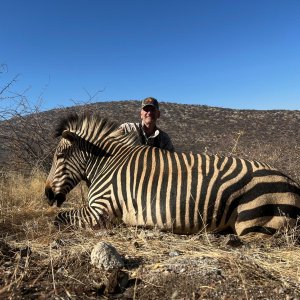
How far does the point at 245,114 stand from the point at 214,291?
24536 mm

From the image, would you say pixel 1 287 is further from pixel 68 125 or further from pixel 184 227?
pixel 68 125

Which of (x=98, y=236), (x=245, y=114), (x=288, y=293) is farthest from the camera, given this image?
(x=245, y=114)

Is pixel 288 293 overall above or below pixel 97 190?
below

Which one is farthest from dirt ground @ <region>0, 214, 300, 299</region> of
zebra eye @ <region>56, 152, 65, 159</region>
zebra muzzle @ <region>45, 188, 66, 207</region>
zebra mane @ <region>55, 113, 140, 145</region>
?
zebra mane @ <region>55, 113, 140, 145</region>

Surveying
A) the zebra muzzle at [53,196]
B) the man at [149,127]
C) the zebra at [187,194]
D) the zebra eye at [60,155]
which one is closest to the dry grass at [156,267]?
the zebra at [187,194]

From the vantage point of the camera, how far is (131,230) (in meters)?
3.66

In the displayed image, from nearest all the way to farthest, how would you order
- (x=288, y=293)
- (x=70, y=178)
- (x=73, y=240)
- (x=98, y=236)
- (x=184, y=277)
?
(x=288, y=293) → (x=184, y=277) → (x=73, y=240) → (x=98, y=236) → (x=70, y=178)

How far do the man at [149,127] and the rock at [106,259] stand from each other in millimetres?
3010

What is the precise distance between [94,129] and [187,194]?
1496 millimetres

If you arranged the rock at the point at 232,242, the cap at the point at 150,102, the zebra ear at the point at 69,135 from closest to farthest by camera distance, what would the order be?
the rock at the point at 232,242 → the zebra ear at the point at 69,135 → the cap at the point at 150,102

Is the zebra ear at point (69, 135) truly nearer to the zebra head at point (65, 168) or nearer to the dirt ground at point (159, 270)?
the zebra head at point (65, 168)

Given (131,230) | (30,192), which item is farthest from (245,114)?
(131,230)

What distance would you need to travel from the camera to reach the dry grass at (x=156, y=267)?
2258 millimetres

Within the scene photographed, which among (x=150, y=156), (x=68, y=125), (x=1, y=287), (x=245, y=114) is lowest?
(x=1, y=287)
